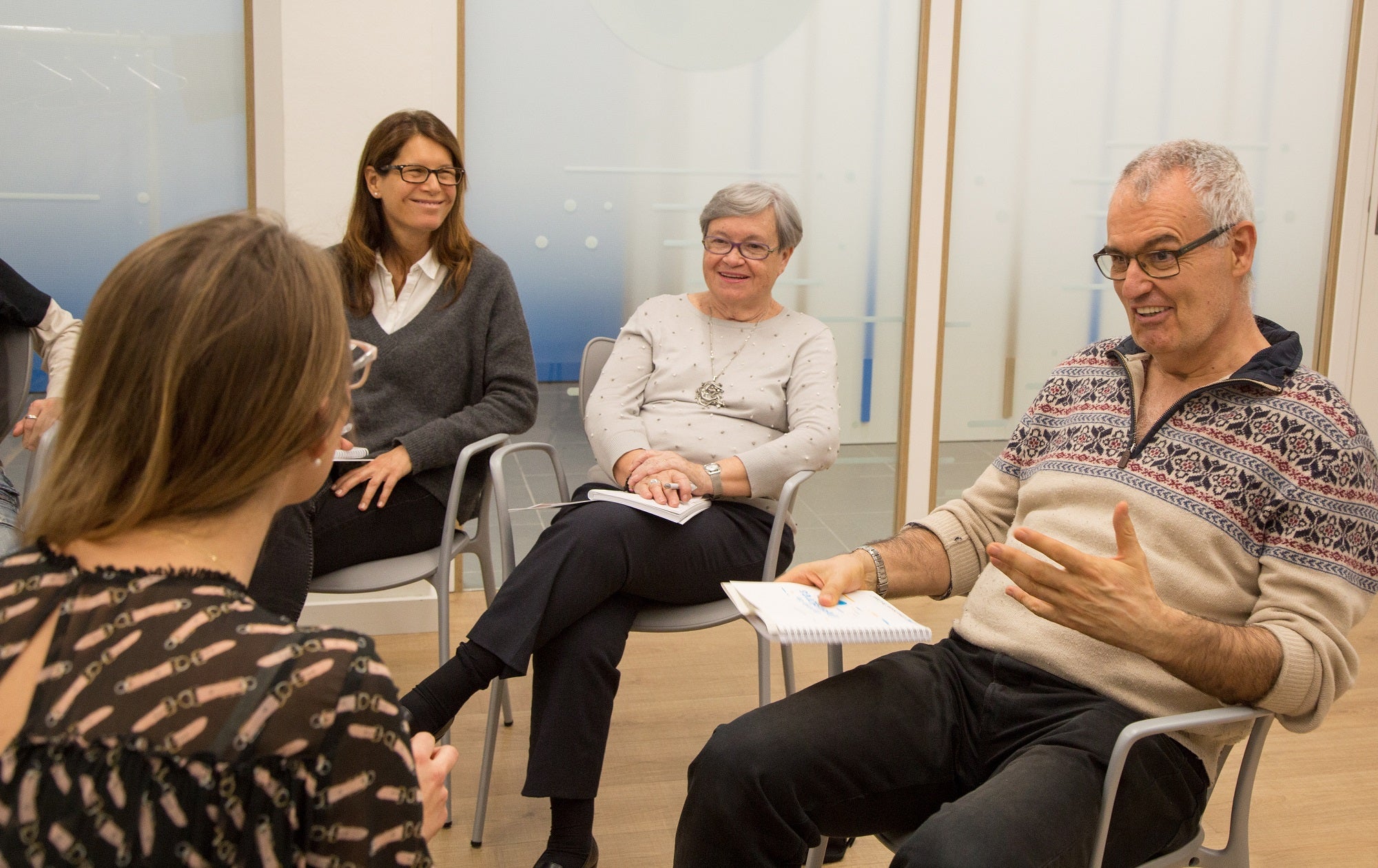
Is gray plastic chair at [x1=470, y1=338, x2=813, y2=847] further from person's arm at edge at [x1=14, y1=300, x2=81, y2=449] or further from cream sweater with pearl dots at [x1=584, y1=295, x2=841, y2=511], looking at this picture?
person's arm at edge at [x1=14, y1=300, x2=81, y2=449]

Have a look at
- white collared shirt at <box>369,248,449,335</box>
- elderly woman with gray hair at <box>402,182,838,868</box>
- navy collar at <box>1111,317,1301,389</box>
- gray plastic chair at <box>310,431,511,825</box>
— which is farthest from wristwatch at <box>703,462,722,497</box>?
navy collar at <box>1111,317,1301,389</box>

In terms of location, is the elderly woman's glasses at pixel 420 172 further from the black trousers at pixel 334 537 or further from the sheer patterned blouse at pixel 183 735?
the sheer patterned blouse at pixel 183 735

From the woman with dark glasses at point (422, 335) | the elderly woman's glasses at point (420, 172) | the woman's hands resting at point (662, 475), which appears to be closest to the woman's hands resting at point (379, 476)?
the woman with dark glasses at point (422, 335)

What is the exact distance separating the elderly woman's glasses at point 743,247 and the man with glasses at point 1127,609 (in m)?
0.99

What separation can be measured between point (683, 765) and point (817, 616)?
1.17m

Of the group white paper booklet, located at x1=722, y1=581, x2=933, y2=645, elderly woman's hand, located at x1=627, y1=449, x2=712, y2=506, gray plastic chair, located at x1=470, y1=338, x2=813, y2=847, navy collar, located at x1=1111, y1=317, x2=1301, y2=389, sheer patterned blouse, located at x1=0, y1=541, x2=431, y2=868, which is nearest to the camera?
sheer patterned blouse, located at x1=0, y1=541, x2=431, y2=868

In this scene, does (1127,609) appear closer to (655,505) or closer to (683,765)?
(655,505)

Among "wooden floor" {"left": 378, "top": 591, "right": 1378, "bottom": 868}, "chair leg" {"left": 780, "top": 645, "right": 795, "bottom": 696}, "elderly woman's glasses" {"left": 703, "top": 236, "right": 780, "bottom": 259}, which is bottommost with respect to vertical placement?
"wooden floor" {"left": 378, "top": 591, "right": 1378, "bottom": 868}

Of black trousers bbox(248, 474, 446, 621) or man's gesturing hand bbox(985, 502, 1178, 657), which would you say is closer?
man's gesturing hand bbox(985, 502, 1178, 657)

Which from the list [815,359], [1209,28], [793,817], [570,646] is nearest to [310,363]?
[793,817]

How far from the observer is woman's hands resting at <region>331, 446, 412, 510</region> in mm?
2422

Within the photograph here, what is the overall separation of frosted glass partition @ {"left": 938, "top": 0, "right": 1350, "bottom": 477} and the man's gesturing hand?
8.79 feet

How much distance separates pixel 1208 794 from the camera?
162 centimetres

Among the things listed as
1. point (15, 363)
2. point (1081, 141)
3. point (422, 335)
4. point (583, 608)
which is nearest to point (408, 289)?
point (422, 335)
